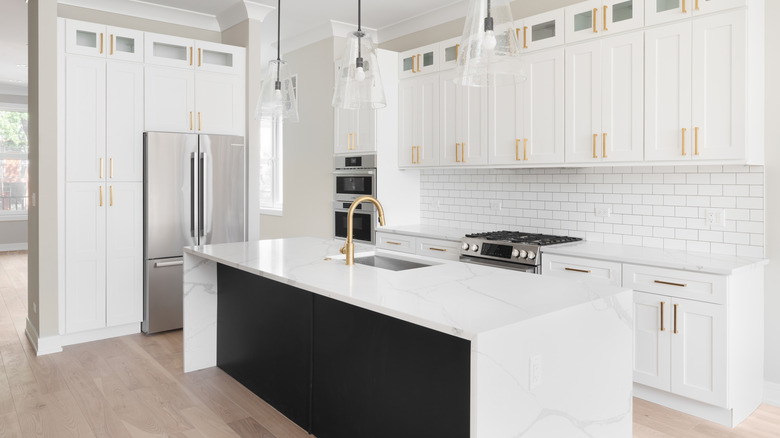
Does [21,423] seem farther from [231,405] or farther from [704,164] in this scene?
[704,164]

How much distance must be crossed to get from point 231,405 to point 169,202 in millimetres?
2134

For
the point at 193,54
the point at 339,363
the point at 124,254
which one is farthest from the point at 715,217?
the point at 124,254

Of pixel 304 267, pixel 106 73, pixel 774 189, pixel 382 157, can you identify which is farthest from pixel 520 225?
pixel 106 73

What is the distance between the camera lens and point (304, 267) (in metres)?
2.85

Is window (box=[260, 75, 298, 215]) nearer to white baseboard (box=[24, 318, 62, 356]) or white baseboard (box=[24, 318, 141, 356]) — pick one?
white baseboard (box=[24, 318, 141, 356])

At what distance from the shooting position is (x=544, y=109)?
4039 millimetres

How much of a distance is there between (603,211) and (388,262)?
1.78 m

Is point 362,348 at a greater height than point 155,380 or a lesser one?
greater

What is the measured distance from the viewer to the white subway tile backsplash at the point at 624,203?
3377 mm

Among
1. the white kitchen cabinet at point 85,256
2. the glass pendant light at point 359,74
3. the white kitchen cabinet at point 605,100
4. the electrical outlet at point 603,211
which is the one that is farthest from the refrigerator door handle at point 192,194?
the electrical outlet at point 603,211

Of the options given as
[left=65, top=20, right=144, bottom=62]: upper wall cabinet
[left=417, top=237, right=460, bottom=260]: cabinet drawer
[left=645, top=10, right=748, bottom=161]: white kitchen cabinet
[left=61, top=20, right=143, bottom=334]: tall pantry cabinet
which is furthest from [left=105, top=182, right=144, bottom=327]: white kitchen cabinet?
[left=645, top=10, right=748, bottom=161]: white kitchen cabinet

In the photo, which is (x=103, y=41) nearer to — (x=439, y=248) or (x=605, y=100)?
(x=439, y=248)

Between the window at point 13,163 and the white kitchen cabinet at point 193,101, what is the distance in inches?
286

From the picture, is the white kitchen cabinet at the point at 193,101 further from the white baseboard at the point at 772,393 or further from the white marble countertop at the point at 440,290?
the white baseboard at the point at 772,393
